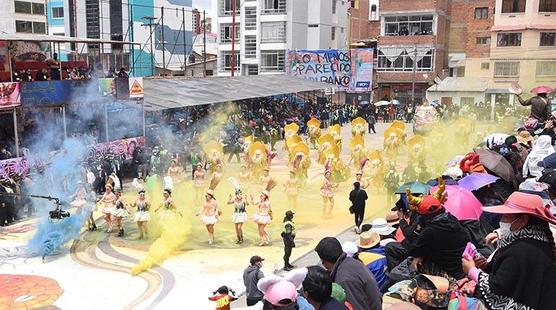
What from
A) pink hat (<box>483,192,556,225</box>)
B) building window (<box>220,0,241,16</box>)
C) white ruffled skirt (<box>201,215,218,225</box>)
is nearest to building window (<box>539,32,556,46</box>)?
building window (<box>220,0,241,16</box>)

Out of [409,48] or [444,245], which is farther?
[409,48]

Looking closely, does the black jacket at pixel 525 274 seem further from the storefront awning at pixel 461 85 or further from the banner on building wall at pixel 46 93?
the storefront awning at pixel 461 85

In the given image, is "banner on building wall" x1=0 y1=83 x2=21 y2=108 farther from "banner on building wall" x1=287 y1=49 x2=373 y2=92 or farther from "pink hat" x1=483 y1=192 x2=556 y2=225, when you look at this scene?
"banner on building wall" x1=287 y1=49 x2=373 y2=92

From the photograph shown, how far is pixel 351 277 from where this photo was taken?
15.1ft

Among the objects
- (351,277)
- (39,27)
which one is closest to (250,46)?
(39,27)

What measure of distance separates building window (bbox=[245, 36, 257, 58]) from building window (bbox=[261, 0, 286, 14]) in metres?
2.36

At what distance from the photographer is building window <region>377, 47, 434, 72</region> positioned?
141 ft

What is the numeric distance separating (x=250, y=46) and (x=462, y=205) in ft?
138

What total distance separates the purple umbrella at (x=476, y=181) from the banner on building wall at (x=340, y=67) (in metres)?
33.6

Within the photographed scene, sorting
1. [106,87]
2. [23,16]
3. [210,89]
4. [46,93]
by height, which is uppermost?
[23,16]

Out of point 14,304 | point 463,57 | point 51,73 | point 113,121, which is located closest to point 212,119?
point 113,121

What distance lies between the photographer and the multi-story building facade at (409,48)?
4288 cm

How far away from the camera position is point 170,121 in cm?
2559

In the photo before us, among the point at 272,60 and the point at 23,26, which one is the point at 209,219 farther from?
the point at 23,26
